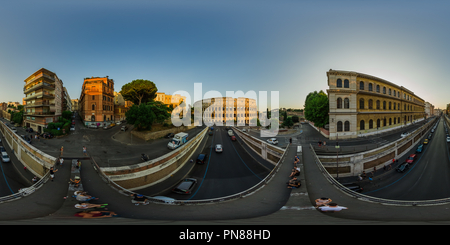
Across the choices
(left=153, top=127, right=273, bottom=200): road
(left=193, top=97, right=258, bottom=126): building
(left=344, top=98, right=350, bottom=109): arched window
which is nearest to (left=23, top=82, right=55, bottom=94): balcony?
(left=153, top=127, right=273, bottom=200): road

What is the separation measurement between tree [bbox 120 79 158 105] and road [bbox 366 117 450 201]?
24580 mm

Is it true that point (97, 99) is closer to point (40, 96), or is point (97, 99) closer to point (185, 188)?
point (40, 96)

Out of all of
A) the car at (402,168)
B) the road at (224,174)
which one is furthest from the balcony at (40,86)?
the car at (402,168)

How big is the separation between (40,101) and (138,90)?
887cm

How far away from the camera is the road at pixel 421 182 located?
29.6 ft

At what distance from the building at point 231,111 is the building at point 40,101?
27.8 m

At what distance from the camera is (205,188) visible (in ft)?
30.3

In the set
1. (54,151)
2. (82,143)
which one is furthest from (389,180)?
(54,151)

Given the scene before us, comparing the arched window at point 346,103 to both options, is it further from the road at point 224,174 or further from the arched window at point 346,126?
the road at point 224,174

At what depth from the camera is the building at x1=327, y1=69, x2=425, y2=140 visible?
15.3 metres

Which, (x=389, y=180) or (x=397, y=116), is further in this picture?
(x=397, y=116)

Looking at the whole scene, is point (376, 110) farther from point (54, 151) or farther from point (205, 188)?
point (54, 151)

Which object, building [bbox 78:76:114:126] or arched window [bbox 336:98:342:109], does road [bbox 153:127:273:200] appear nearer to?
building [bbox 78:76:114:126]
